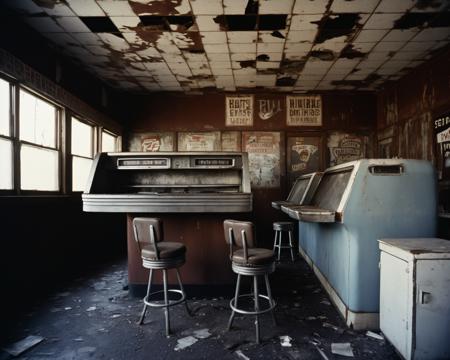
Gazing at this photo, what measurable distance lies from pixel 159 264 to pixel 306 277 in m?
2.58

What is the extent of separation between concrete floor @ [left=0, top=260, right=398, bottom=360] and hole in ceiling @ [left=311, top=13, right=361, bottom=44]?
3702 mm

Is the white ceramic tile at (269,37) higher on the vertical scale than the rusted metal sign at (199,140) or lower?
higher

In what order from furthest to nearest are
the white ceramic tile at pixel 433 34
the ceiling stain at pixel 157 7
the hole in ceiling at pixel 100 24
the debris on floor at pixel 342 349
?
1. the white ceramic tile at pixel 433 34
2. the hole in ceiling at pixel 100 24
3. the ceiling stain at pixel 157 7
4. the debris on floor at pixel 342 349

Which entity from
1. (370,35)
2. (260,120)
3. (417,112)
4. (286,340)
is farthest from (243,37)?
(286,340)

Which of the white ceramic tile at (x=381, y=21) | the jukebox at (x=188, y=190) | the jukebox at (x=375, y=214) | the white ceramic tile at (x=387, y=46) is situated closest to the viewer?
the jukebox at (x=375, y=214)

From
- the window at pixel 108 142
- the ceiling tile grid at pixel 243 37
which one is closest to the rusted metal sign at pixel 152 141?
the window at pixel 108 142

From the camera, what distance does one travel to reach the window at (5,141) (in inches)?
146

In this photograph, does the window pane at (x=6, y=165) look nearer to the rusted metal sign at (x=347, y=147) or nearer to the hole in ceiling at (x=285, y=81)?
the hole in ceiling at (x=285, y=81)

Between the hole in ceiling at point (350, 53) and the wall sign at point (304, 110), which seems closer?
the hole in ceiling at point (350, 53)

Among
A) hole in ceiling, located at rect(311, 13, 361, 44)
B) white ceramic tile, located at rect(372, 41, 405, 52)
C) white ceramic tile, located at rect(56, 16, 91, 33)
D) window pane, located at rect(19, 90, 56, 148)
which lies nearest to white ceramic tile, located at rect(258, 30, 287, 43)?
hole in ceiling, located at rect(311, 13, 361, 44)

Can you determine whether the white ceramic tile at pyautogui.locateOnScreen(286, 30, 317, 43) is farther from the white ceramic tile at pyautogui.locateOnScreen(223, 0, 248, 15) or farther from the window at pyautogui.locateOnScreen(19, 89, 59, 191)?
the window at pyautogui.locateOnScreen(19, 89, 59, 191)

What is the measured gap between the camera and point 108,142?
7.17m

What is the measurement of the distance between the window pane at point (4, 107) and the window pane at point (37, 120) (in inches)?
9.4

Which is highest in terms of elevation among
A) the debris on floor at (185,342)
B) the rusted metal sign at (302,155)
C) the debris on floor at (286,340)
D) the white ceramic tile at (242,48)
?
the white ceramic tile at (242,48)
